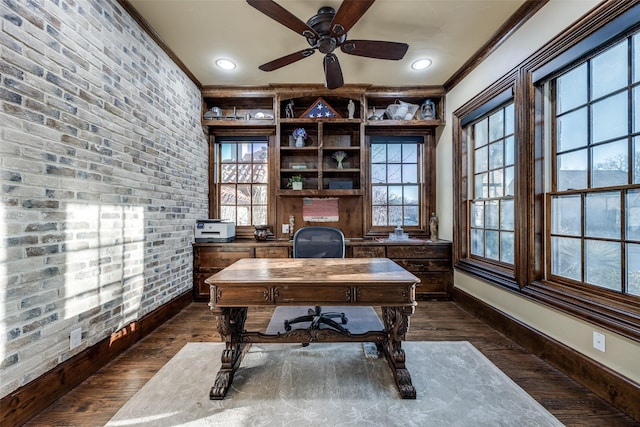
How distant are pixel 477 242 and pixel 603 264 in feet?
4.52

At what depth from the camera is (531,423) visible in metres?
1.45

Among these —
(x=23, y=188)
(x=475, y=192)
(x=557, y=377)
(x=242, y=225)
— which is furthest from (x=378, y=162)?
(x=23, y=188)

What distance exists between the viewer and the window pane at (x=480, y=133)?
3.04m

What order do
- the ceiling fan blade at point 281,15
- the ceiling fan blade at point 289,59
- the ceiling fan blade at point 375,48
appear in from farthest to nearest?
1. the ceiling fan blade at point 289,59
2. the ceiling fan blade at point 375,48
3. the ceiling fan blade at point 281,15

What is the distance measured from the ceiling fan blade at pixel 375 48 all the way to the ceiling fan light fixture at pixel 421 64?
957 mm

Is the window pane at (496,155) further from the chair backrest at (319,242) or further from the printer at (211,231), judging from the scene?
the printer at (211,231)

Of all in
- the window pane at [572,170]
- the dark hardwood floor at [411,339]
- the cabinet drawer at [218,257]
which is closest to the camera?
the dark hardwood floor at [411,339]

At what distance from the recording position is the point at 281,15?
1.86 meters

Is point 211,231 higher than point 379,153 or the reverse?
the reverse

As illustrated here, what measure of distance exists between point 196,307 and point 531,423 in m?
3.19

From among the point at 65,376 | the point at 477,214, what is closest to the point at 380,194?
the point at 477,214

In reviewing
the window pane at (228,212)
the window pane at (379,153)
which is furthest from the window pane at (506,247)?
the window pane at (228,212)

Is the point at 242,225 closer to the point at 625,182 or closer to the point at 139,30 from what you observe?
the point at 139,30

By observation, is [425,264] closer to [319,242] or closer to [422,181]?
[422,181]
